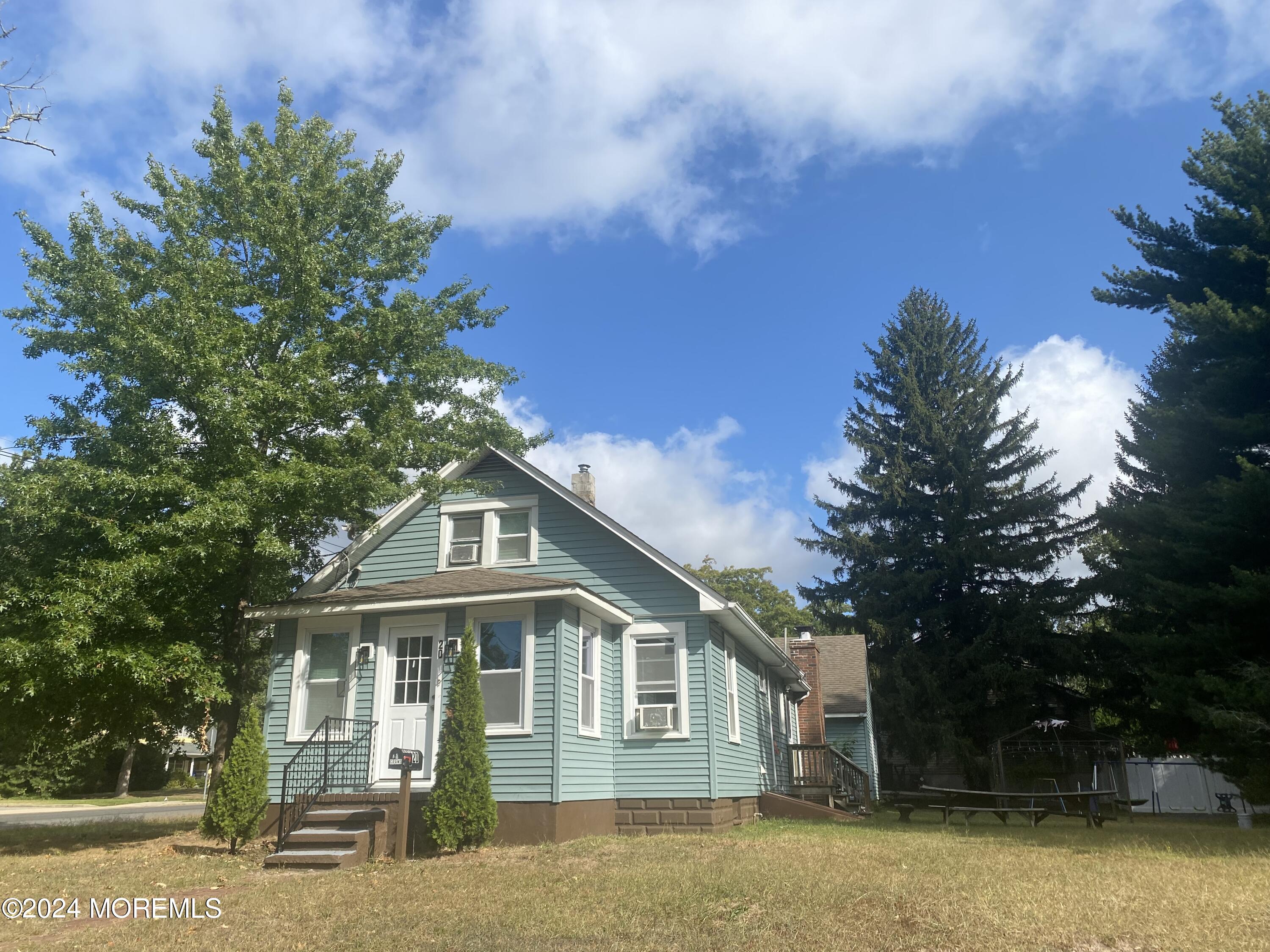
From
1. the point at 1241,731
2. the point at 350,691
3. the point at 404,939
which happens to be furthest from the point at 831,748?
the point at 404,939

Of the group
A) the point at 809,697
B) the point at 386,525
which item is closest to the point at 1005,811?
the point at 809,697

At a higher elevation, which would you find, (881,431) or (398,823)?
(881,431)

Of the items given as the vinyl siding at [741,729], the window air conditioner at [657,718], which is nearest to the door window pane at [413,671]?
the window air conditioner at [657,718]

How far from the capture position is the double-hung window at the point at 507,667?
41.8 feet

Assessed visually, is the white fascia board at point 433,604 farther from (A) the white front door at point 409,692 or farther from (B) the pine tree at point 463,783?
(B) the pine tree at point 463,783

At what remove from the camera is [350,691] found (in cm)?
1343

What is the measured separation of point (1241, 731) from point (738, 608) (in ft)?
28.5

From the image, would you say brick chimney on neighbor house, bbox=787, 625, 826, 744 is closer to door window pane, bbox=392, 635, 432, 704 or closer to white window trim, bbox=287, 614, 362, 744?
door window pane, bbox=392, 635, 432, 704

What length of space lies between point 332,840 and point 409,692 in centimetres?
300

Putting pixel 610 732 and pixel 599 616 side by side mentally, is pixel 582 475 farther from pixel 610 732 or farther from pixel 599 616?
pixel 610 732

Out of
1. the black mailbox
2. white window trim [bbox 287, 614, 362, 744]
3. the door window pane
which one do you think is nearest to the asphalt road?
white window trim [bbox 287, 614, 362, 744]

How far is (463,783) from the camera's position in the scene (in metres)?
11.1

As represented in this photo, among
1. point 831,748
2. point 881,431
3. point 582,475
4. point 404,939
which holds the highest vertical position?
point 881,431

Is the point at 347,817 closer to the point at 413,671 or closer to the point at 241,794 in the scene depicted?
the point at 241,794
